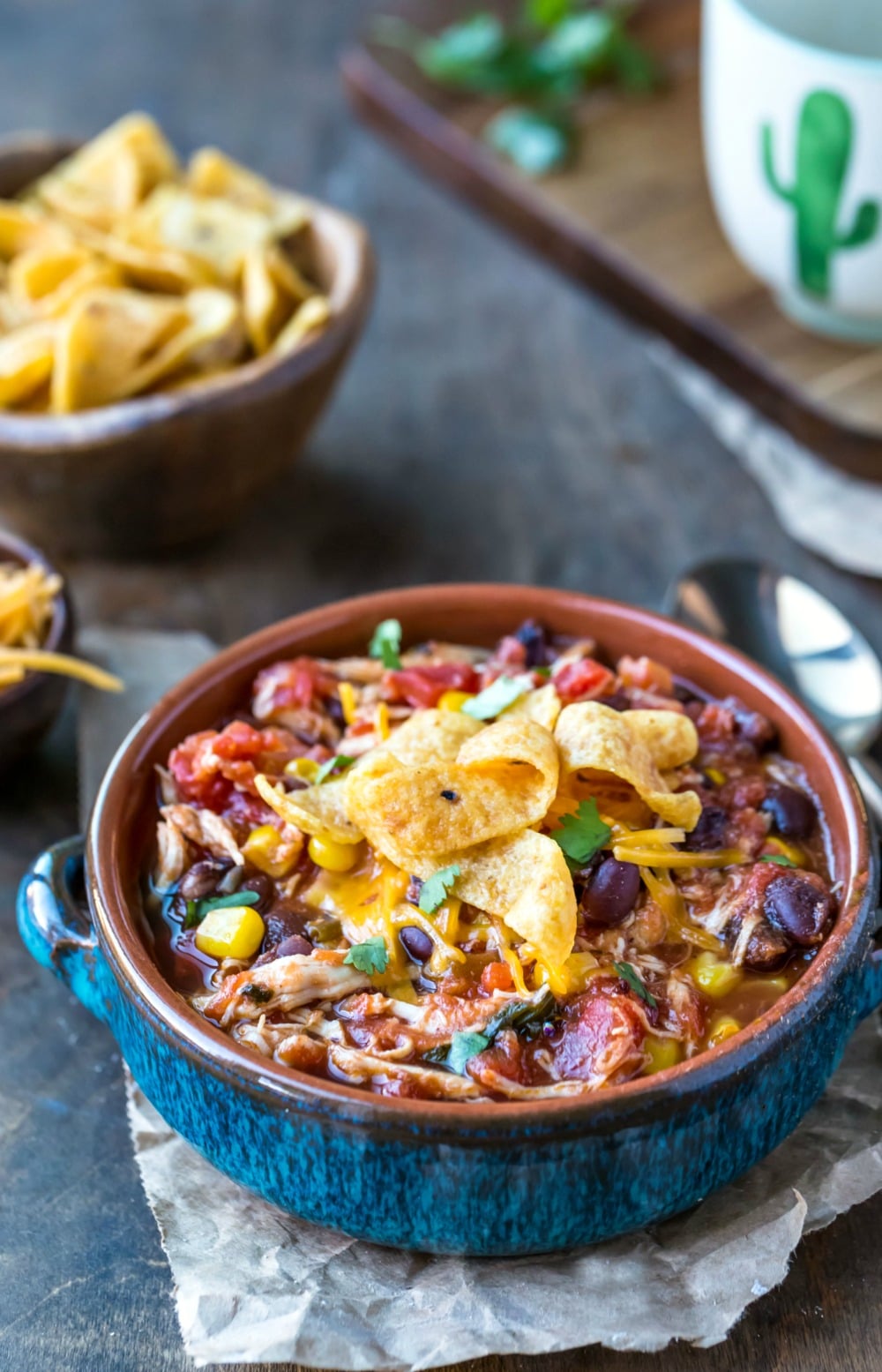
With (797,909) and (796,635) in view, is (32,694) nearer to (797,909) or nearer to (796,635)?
(797,909)

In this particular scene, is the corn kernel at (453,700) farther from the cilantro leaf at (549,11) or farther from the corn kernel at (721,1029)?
the cilantro leaf at (549,11)

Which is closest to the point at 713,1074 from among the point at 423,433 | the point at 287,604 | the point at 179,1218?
the point at 179,1218

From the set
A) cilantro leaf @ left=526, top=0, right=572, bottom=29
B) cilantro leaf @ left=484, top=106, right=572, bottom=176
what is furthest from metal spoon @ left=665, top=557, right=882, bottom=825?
cilantro leaf @ left=526, top=0, right=572, bottom=29

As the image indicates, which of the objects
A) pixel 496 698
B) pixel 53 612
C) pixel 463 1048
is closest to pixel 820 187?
pixel 496 698

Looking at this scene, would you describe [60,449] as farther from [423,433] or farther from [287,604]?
[423,433]

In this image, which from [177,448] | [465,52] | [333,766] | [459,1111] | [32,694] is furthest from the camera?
[465,52]

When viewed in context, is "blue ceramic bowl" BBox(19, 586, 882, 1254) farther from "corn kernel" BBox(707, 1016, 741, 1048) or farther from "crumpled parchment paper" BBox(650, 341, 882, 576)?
"crumpled parchment paper" BBox(650, 341, 882, 576)
